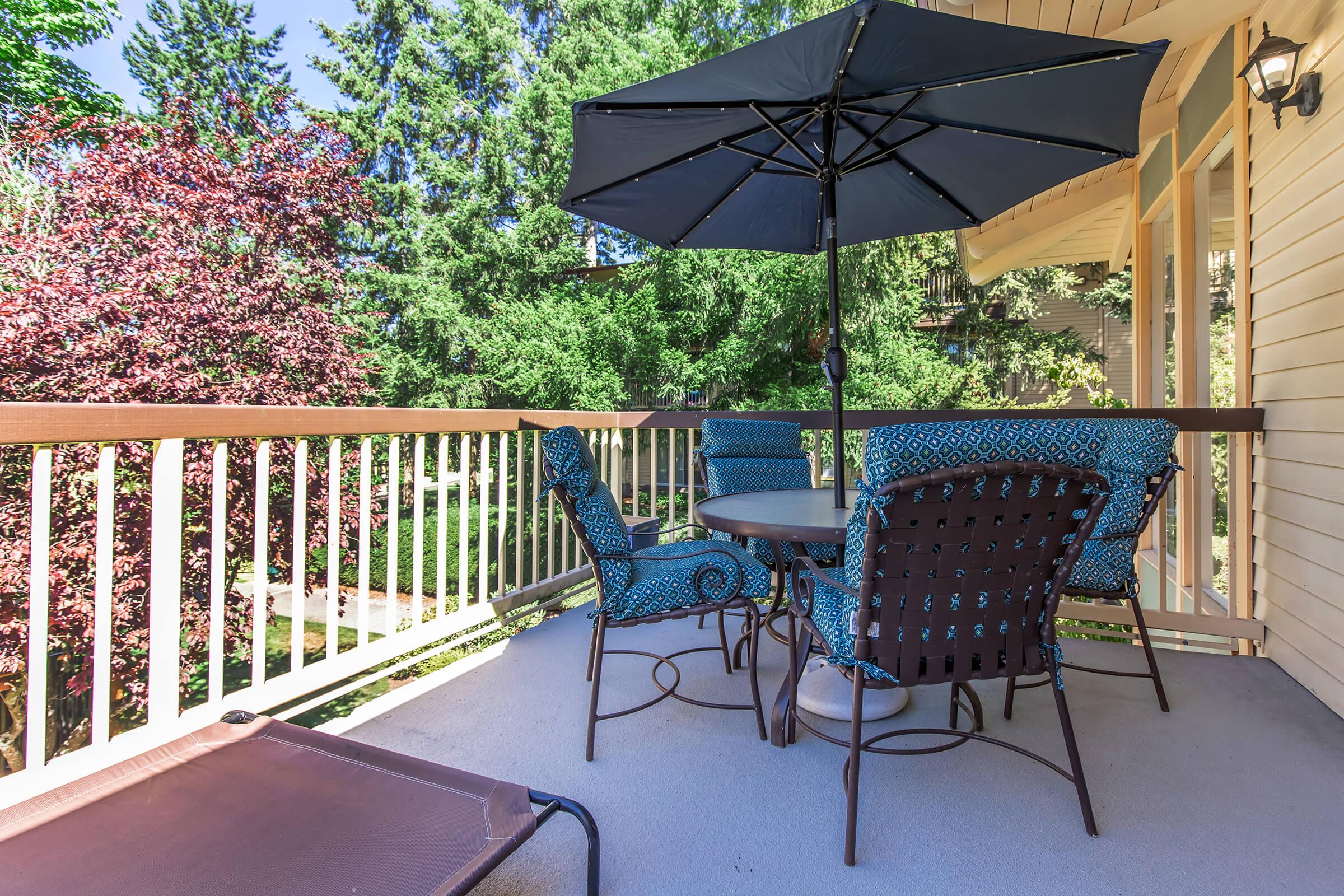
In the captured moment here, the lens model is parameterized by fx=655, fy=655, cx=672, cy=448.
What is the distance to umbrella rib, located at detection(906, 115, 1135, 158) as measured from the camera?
242 cm

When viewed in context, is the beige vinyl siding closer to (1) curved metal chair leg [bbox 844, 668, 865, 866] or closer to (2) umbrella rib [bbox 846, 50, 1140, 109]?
(2) umbrella rib [bbox 846, 50, 1140, 109]

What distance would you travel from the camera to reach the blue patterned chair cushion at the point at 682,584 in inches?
79.7

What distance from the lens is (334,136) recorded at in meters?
8.66

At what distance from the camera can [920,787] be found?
5.99 feet

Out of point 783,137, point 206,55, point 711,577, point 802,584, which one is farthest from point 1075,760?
point 206,55

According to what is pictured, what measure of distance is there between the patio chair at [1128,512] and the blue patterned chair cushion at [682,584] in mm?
934

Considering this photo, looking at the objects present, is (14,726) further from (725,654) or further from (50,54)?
(50,54)

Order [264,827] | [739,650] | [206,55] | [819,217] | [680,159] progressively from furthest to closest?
[206,55] → [819,217] → [739,650] → [680,159] → [264,827]

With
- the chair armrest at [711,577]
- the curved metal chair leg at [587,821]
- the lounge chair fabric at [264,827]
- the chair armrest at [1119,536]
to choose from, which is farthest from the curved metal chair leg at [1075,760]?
the lounge chair fabric at [264,827]

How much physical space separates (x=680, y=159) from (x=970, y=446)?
5.70ft

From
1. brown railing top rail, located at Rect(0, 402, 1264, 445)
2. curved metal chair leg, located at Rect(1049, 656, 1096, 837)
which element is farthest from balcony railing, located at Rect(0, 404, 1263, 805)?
curved metal chair leg, located at Rect(1049, 656, 1096, 837)

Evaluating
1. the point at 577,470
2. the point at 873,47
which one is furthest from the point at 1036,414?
the point at 577,470

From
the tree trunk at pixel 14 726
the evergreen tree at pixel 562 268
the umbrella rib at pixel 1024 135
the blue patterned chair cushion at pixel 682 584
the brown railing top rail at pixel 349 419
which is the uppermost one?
the evergreen tree at pixel 562 268

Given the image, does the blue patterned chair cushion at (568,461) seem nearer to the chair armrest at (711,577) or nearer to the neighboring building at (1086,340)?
the chair armrest at (711,577)
